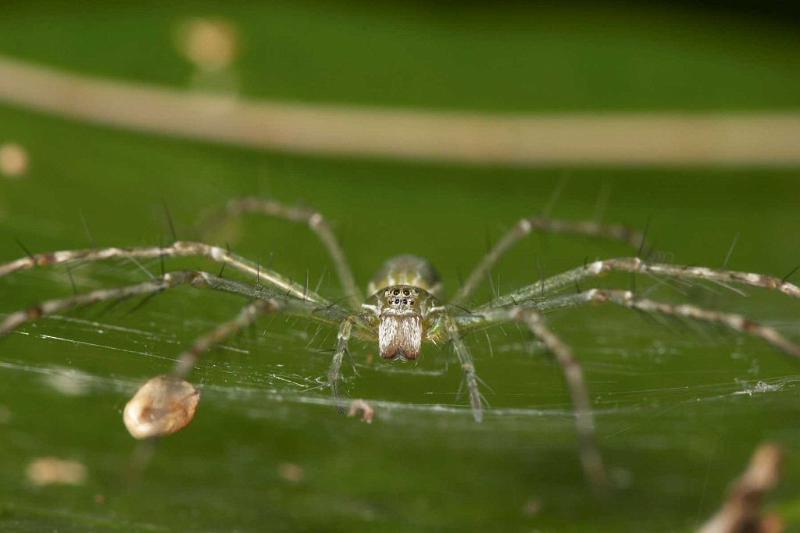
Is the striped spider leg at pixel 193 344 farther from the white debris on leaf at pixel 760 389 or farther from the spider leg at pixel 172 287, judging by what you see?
the white debris on leaf at pixel 760 389

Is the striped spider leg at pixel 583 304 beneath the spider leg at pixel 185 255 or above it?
beneath

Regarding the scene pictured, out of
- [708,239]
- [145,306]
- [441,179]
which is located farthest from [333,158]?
[708,239]

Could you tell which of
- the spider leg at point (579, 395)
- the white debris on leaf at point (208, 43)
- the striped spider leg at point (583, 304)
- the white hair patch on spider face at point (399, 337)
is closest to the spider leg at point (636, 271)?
the striped spider leg at point (583, 304)

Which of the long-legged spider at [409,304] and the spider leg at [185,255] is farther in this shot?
the spider leg at [185,255]

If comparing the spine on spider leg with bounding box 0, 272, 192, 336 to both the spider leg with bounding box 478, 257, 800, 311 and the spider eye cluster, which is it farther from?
the spider leg with bounding box 478, 257, 800, 311

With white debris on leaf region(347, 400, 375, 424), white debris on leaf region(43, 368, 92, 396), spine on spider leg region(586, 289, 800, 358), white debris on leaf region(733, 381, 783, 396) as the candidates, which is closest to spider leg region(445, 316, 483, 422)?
white debris on leaf region(347, 400, 375, 424)

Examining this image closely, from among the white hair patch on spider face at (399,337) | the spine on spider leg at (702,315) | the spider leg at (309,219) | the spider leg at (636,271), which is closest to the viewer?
the spine on spider leg at (702,315)
